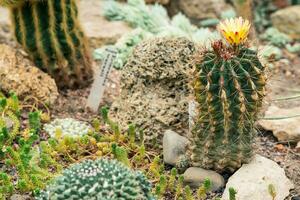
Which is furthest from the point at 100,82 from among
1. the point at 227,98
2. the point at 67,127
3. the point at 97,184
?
the point at 97,184

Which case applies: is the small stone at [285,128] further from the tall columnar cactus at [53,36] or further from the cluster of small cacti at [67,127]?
the tall columnar cactus at [53,36]

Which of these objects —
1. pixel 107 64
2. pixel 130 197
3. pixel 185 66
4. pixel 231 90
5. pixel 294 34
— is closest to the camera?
pixel 130 197

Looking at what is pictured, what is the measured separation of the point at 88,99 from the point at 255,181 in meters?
1.60

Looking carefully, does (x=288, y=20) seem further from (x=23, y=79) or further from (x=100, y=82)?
(x=23, y=79)

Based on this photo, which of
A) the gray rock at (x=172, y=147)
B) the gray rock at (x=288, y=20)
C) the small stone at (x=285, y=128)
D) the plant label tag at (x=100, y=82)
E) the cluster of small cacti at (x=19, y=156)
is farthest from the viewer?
the gray rock at (x=288, y=20)

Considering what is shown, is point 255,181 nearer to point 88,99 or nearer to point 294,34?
point 88,99

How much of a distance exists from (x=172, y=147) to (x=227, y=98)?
62 centimetres

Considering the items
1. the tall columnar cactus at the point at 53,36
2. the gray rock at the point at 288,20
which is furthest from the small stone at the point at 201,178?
the gray rock at the point at 288,20

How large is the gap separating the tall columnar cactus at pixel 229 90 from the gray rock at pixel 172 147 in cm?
28

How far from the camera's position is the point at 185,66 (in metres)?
4.37

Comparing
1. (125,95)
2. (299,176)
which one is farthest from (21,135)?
(299,176)

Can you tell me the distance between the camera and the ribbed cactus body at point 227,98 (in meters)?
3.59

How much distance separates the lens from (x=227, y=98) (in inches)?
142

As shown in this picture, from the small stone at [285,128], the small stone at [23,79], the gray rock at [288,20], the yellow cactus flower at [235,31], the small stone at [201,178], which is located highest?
the yellow cactus flower at [235,31]
